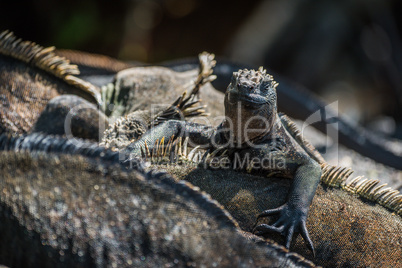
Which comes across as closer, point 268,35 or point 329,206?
point 329,206

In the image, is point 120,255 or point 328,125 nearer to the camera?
point 120,255

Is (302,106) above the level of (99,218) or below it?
above

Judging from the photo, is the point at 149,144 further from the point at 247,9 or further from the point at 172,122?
the point at 247,9

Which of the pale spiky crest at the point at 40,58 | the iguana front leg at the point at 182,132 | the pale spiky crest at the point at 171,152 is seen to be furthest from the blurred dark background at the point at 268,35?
the pale spiky crest at the point at 171,152

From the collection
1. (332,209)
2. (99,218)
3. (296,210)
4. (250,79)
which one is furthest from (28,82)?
(332,209)

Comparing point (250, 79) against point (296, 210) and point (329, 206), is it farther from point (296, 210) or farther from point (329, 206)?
point (329, 206)

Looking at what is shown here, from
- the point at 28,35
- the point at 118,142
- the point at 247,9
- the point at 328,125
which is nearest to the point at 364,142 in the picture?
the point at 328,125
